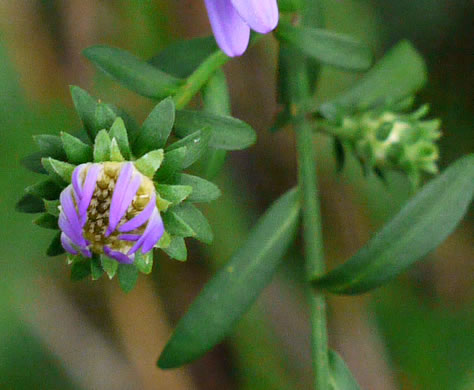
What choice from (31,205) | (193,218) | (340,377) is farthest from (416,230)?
(31,205)

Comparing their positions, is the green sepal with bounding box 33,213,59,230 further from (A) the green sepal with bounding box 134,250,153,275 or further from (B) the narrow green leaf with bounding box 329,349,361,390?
(B) the narrow green leaf with bounding box 329,349,361,390

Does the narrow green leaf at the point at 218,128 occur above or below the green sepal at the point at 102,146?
below

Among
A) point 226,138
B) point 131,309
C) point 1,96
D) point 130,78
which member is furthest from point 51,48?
point 226,138

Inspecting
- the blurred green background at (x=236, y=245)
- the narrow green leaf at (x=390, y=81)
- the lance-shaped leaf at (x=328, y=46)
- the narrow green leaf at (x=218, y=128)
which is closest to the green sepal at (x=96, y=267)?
the narrow green leaf at (x=218, y=128)

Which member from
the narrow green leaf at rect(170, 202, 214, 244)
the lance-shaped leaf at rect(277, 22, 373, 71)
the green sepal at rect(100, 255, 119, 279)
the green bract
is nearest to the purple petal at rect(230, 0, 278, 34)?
the green bract

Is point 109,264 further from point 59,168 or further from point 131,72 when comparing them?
point 131,72

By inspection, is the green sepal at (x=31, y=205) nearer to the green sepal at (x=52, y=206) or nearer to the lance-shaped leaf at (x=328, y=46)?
the green sepal at (x=52, y=206)
